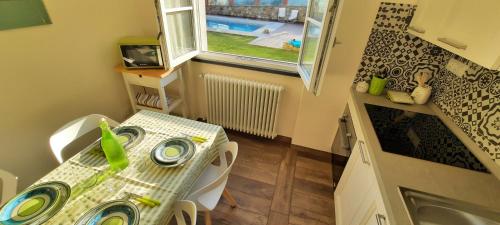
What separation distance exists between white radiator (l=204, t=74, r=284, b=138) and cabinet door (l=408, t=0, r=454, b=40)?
103cm

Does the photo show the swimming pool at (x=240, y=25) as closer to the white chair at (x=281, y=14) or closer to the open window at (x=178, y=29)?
the white chair at (x=281, y=14)

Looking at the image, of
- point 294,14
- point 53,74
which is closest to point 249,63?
point 53,74

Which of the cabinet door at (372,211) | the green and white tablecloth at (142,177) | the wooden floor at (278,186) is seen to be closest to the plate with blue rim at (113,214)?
the green and white tablecloth at (142,177)

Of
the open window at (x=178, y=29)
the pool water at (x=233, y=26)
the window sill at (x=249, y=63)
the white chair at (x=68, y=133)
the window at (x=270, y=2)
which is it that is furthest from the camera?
the pool water at (x=233, y=26)

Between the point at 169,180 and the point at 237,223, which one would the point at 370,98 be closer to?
the point at 237,223

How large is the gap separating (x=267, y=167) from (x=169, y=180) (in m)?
1.16

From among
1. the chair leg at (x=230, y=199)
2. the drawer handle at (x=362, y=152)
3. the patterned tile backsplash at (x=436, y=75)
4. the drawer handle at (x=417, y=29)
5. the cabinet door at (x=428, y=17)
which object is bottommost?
the chair leg at (x=230, y=199)

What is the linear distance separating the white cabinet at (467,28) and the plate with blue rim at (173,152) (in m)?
1.31

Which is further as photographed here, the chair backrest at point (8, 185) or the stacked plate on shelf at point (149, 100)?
the stacked plate on shelf at point (149, 100)

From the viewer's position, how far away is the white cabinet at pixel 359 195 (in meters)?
0.92

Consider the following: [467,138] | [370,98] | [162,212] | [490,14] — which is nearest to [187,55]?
[162,212]

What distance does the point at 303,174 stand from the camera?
1942 mm

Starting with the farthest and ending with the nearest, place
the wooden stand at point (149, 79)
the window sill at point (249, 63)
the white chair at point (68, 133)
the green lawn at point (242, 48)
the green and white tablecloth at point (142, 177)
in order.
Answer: the green lawn at point (242, 48) < the window sill at point (249, 63) < the wooden stand at point (149, 79) < the white chair at point (68, 133) < the green and white tablecloth at point (142, 177)

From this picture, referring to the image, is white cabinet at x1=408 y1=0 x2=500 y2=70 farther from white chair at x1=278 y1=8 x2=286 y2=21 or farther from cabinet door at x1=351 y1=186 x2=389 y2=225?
white chair at x1=278 y1=8 x2=286 y2=21
